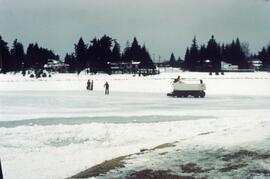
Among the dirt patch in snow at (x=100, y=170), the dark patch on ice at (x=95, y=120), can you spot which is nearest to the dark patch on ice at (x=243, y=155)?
the dirt patch in snow at (x=100, y=170)

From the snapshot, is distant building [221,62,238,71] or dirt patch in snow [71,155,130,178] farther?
distant building [221,62,238,71]

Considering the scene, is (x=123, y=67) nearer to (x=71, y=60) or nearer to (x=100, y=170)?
(x=71, y=60)

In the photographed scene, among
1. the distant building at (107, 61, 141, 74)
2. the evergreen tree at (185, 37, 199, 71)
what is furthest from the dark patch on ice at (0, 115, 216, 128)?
the distant building at (107, 61, 141, 74)

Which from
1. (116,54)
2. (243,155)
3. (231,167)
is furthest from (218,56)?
(116,54)

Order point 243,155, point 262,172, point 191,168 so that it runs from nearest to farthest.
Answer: point 262,172, point 191,168, point 243,155

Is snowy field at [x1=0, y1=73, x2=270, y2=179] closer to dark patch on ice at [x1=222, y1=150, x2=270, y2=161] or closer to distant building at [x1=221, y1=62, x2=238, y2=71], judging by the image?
dark patch on ice at [x1=222, y1=150, x2=270, y2=161]

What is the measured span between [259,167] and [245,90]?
28129 mm

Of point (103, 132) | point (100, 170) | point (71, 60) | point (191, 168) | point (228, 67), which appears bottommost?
point (103, 132)

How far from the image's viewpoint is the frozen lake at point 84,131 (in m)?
11.1

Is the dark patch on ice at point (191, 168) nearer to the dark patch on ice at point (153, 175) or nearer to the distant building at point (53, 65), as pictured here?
the dark patch on ice at point (153, 175)

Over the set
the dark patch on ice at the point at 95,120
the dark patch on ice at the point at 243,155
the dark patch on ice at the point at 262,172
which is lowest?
the dark patch on ice at the point at 95,120

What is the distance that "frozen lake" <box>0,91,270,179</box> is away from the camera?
36.6 ft

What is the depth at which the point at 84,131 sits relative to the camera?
56.3 ft

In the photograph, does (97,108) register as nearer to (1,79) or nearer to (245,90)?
(245,90)
